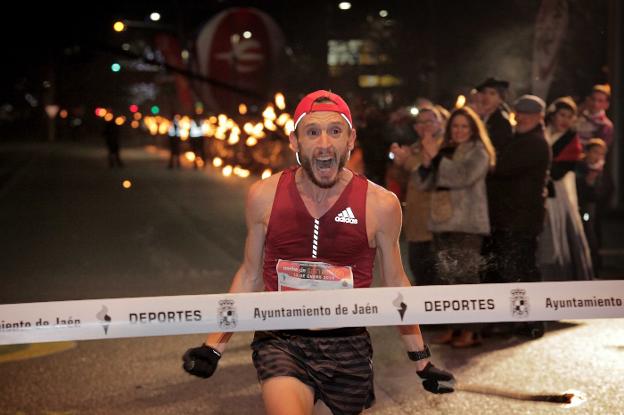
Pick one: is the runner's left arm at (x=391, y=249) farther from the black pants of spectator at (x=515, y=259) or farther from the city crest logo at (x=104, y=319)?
the black pants of spectator at (x=515, y=259)

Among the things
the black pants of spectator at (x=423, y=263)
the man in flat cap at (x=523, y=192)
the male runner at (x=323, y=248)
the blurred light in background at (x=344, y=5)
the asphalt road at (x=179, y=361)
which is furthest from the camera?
the blurred light in background at (x=344, y=5)

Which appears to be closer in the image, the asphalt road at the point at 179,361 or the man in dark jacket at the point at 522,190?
the asphalt road at the point at 179,361

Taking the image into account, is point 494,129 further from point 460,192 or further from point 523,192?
point 460,192

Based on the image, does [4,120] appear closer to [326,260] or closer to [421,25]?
[421,25]

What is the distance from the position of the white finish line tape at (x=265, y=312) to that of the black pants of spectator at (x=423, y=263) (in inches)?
168

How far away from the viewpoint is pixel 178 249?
1403 cm

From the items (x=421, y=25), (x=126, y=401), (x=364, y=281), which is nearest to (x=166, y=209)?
(x=421, y=25)

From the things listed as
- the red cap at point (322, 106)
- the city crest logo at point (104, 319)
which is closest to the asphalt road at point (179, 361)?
the city crest logo at point (104, 319)

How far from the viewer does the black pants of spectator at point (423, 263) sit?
8.34m

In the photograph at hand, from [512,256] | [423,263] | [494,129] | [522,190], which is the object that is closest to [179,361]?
[423,263]

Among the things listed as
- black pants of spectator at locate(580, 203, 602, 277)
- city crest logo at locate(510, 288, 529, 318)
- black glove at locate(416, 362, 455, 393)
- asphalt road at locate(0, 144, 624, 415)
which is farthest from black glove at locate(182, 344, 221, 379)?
black pants of spectator at locate(580, 203, 602, 277)

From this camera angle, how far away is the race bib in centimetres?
409

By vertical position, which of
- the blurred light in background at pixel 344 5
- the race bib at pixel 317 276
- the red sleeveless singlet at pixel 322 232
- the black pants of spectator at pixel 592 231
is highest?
the blurred light in background at pixel 344 5

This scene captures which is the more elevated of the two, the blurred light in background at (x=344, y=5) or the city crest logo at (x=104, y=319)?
the blurred light in background at (x=344, y=5)
